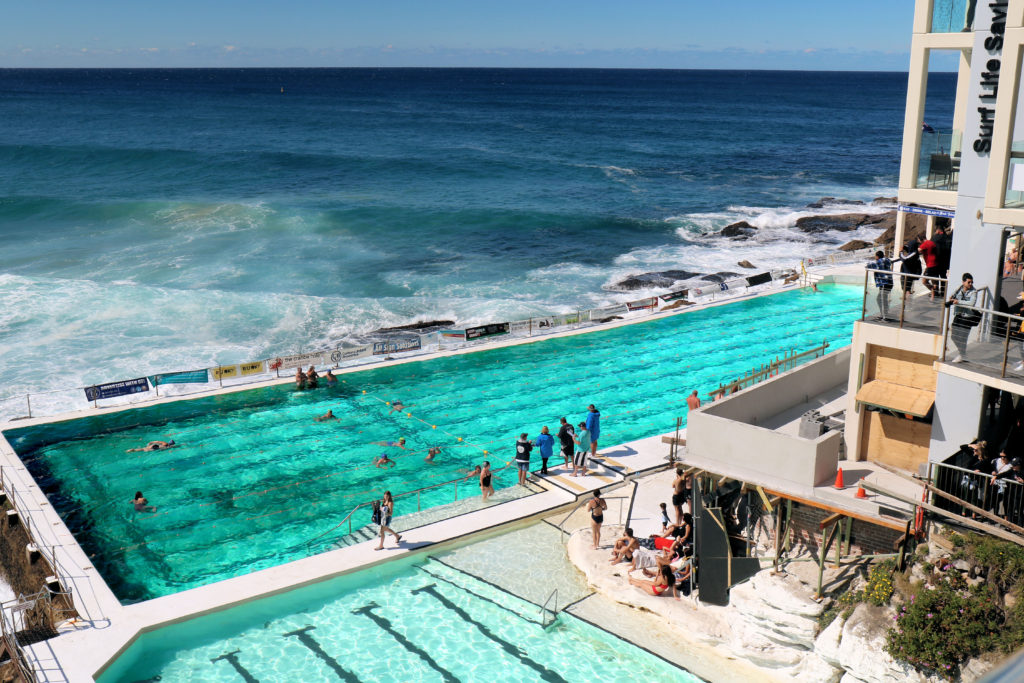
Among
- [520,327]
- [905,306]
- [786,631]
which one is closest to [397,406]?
[520,327]

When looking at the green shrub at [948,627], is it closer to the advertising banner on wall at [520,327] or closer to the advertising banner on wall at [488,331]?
the advertising banner on wall at [488,331]

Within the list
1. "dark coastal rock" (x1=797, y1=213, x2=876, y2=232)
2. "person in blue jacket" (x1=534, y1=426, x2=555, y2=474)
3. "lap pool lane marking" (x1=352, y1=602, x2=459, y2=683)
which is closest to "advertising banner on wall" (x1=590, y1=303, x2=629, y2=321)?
"person in blue jacket" (x1=534, y1=426, x2=555, y2=474)

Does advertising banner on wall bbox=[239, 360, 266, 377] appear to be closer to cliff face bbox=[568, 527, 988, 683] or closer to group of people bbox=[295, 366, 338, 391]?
group of people bbox=[295, 366, 338, 391]

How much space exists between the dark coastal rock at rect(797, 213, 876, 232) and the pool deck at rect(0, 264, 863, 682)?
45.0 meters

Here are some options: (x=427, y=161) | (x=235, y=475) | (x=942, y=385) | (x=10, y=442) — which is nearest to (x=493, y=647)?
(x=942, y=385)

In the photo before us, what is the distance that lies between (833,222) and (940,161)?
51853 mm

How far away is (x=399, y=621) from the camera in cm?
1570

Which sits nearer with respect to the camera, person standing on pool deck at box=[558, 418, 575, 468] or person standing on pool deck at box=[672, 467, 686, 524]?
person standing on pool deck at box=[672, 467, 686, 524]

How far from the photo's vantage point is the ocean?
39969mm

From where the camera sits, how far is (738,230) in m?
63.0

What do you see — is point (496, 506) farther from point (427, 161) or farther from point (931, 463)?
point (427, 161)

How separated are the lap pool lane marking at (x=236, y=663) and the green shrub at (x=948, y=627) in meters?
9.59

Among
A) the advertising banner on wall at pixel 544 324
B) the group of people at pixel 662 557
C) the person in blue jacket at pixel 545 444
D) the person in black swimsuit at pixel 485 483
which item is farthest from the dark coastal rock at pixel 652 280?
the group of people at pixel 662 557

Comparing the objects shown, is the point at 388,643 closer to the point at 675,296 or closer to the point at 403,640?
the point at 403,640
